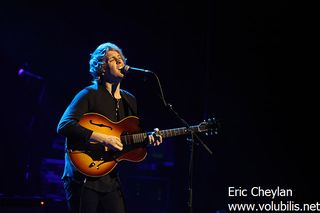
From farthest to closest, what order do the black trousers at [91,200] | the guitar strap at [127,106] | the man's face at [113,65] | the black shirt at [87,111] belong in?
the guitar strap at [127,106] → the man's face at [113,65] → the black shirt at [87,111] → the black trousers at [91,200]

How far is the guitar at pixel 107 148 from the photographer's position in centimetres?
330

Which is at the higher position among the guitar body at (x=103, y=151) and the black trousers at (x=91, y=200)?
the guitar body at (x=103, y=151)

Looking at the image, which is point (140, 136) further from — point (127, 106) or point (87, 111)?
point (87, 111)

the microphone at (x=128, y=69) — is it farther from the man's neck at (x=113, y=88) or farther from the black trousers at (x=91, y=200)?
the black trousers at (x=91, y=200)

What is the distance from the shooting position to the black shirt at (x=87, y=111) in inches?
127

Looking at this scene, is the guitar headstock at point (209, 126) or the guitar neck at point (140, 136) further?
the guitar headstock at point (209, 126)

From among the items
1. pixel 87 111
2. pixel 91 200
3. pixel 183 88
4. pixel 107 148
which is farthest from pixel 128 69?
pixel 183 88

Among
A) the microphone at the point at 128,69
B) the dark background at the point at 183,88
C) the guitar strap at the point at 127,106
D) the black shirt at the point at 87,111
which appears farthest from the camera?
the dark background at the point at 183,88

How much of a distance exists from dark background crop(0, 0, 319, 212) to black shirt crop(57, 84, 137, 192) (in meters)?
2.77

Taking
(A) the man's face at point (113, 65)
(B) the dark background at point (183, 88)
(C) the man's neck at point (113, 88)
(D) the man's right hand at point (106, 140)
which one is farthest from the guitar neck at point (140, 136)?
(B) the dark background at point (183, 88)

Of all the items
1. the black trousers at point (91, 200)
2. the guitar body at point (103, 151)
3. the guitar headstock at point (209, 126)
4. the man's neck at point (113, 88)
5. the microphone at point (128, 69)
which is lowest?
the black trousers at point (91, 200)

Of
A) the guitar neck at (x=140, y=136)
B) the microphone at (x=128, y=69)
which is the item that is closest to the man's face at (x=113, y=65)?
the microphone at (x=128, y=69)

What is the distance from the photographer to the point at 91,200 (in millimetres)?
3146

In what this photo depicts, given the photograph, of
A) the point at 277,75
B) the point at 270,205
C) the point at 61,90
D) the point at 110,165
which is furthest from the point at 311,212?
the point at 61,90
